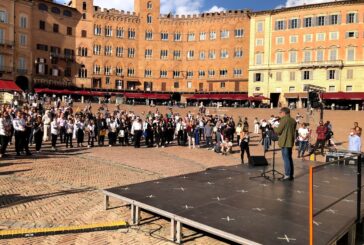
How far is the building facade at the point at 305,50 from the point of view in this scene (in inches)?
2297

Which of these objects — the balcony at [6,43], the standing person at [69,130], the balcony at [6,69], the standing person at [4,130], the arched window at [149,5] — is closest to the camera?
the standing person at [4,130]

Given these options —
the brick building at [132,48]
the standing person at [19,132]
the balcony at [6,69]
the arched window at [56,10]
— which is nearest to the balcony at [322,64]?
the brick building at [132,48]

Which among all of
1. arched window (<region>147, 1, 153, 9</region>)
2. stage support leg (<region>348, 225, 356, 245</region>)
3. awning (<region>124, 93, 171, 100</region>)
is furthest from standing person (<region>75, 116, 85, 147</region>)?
arched window (<region>147, 1, 153, 9</region>)

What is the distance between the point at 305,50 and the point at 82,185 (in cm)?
5806

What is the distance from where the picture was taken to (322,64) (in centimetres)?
6022

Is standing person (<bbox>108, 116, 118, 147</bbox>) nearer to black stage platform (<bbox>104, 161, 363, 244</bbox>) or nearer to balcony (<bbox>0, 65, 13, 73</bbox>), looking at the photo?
black stage platform (<bbox>104, 161, 363, 244</bbox>)

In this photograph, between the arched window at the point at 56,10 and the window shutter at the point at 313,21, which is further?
the arched window at the point at 56,10

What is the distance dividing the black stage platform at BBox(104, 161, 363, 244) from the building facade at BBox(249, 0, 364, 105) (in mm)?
53272

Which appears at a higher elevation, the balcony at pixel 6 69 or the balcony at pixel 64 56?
the balcony at pixel 64 56

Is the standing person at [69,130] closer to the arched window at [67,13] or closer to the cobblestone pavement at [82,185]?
the cobblestone pavement at [82,185]

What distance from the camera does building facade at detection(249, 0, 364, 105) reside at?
58.3 meters

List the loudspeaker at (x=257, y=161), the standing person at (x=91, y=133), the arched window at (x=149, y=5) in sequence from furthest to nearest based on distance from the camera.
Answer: the arched window at (x=149, y=5)
the standing person at (x=91, y=133)
the loudspeaker at (x=257, y=161)

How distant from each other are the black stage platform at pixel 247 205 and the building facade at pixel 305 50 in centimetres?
5327

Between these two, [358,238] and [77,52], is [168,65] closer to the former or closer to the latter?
[77,52]
